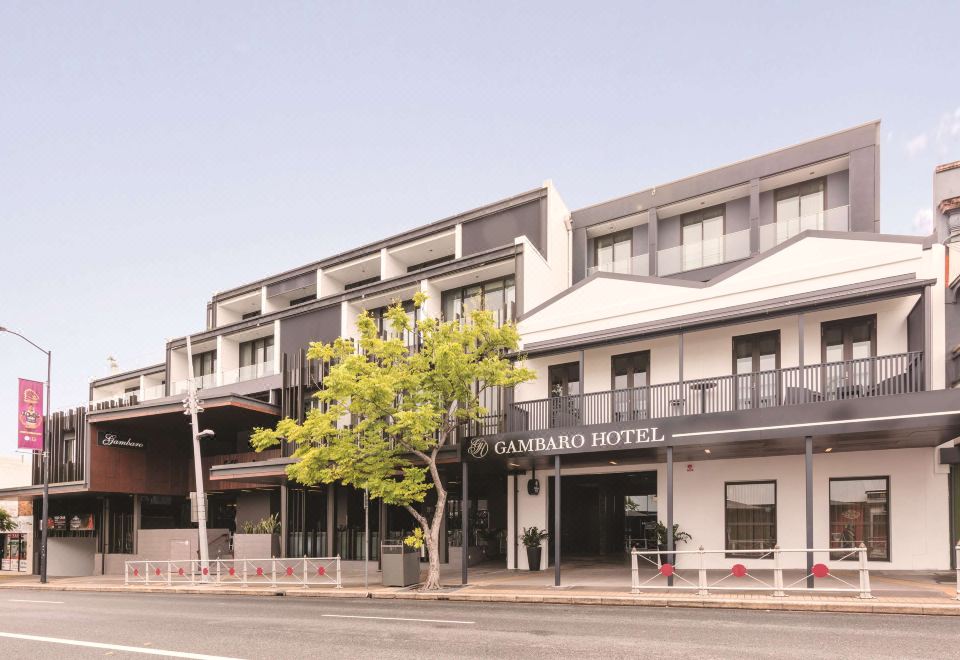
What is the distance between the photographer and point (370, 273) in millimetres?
37000

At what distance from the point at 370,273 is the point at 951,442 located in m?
25.5

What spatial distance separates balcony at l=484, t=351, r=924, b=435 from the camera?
18.2 m

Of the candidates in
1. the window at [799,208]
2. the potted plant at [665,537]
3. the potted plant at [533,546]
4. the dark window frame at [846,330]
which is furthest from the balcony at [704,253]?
the potted plant at [533,546]

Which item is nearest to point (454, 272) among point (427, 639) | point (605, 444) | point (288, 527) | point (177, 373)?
point (605, 444)

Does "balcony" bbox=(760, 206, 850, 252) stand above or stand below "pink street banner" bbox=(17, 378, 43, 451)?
above

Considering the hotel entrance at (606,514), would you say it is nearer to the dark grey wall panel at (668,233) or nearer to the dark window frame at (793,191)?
the dark grey wall panel at (668,233)

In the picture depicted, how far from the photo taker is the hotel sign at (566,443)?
20.0 meters

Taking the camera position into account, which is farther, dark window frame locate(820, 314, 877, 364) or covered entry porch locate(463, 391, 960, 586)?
dark window frame locate(820, 314, 877, 364)

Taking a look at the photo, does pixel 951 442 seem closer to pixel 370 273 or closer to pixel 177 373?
pixel 370 273

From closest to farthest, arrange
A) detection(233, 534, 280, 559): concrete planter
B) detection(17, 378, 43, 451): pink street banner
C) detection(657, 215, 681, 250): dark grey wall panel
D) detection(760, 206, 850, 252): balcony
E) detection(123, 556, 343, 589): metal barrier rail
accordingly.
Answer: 1. detection(760, 206, 850, 252): balcony
2. detection(123, 556, 343, 589): metal barrier rail
3. detection(657, 215, 681, 250): dark grey wall panel
4. detection(233, 534, 280, 559): concrete planter
5. detection(17, 378, 43, 451): pink street banner

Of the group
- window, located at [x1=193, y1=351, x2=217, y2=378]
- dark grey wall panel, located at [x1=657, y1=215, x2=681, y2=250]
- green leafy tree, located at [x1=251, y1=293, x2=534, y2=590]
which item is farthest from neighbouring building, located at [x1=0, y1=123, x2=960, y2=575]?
window, located at [x1=193, y1=351, x2=217, y2=378]

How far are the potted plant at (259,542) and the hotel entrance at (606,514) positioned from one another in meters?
12.0

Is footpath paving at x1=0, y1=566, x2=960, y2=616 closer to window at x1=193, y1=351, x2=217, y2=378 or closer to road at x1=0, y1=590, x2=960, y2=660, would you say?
road at x1=0, y1=590, x2=960, y2=660

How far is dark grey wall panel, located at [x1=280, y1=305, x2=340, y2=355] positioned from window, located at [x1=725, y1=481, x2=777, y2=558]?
18.4 m
